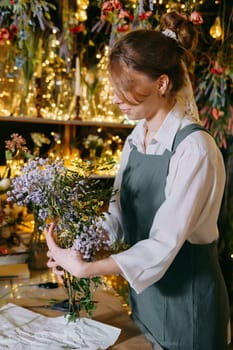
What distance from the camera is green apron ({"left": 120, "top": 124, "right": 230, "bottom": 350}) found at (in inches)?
45.4

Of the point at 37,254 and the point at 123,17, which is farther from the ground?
the point at 123,17

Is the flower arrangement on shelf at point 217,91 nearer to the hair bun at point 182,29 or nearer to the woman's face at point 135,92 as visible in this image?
the hair bun at point 182,29

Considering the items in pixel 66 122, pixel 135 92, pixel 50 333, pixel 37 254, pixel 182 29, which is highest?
pixel 182 29

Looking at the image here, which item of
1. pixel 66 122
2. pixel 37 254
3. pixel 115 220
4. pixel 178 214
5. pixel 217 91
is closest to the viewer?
pixel 178 214

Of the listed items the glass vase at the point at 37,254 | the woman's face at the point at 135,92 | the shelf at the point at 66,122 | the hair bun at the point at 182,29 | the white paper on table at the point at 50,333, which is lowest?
the glass vase at the point at 37,254

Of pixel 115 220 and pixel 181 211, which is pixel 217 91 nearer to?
pixel 115 220

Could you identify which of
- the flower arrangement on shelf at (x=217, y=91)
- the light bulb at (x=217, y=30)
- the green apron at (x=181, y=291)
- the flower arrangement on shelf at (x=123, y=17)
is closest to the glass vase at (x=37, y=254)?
the green apron at (x=181, y=291)

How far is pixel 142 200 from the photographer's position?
3.97 feet

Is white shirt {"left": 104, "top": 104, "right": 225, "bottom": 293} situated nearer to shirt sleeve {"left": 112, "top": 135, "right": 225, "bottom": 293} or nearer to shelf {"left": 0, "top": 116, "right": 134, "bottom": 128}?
shirt sleeve {"left": 112, "top": 135, "right": 225, "bottom": 293}

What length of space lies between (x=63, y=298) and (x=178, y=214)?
1.76 feet

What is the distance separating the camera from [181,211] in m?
0.99

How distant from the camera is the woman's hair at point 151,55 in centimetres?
109

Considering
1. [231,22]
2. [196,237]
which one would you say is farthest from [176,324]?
[231,22]

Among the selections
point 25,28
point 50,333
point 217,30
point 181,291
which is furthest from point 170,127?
point 217,30
